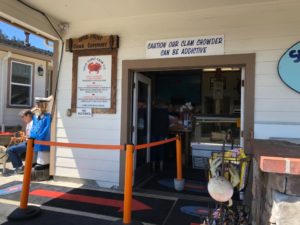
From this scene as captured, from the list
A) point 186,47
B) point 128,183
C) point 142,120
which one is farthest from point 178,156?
point 128,183

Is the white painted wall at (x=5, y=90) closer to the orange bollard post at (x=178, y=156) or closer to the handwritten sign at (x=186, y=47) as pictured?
the handwritten sign at (x=186, y=47)

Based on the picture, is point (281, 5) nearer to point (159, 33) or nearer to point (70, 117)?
point (159, 33)

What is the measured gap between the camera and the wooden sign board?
5114 millimetres

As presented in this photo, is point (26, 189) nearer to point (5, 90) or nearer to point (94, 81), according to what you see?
point (94, 81)

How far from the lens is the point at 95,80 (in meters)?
5.31

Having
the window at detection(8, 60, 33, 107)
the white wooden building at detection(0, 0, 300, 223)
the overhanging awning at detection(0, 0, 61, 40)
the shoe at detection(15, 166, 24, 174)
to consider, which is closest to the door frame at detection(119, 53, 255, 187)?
the white wooden building at detection(0, 0, 300, 223)

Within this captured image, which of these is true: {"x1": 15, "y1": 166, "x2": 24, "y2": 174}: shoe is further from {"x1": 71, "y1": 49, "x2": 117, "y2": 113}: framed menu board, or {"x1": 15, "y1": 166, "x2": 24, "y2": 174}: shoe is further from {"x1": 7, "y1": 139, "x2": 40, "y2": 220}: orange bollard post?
{"x1": 7, "y1": 139, "x2": 40, "y2": 220}: orange bollard post

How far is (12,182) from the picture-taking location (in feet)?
17.8

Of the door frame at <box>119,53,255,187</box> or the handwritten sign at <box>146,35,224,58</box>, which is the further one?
the handwritten sign at <box>146,35,224,58</box>

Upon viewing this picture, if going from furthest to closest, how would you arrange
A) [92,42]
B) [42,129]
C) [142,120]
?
[142,120] → [42,129] → [92,42]

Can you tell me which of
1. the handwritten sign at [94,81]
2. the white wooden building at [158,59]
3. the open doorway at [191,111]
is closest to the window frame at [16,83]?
the open doorway at [191,111]

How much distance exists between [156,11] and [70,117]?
2438mm

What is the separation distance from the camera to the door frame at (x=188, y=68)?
4.36 meters

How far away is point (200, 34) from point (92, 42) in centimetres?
192
